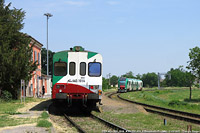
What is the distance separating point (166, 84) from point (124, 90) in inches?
5255

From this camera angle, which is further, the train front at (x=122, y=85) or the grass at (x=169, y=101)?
the train front at (x=122, y=85)

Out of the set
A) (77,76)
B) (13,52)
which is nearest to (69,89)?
(77,76)

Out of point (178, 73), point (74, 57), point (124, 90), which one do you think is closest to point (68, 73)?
point (74, 57)

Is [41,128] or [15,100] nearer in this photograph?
[41,128]

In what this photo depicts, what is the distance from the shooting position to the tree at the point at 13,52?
26172 millimetres

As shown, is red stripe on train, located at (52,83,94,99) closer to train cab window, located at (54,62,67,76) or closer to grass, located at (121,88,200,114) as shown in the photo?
train cab window, located at (54,62,67,76)

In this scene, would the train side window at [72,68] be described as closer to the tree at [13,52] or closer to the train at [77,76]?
the train at [77,76]

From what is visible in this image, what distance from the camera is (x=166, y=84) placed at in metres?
185

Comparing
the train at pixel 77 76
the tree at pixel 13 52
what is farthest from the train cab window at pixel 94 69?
the tree at pixel 13 52

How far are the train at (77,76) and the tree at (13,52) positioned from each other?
431 inches

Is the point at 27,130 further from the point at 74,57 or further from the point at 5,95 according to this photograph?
the point at 5,95

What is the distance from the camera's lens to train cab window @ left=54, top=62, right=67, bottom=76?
16.3 metres

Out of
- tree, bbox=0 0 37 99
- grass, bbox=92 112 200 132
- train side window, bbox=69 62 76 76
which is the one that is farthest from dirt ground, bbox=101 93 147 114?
tree, bbox=0 0 37 99

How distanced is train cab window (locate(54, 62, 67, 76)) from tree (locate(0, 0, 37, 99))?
10784mm
